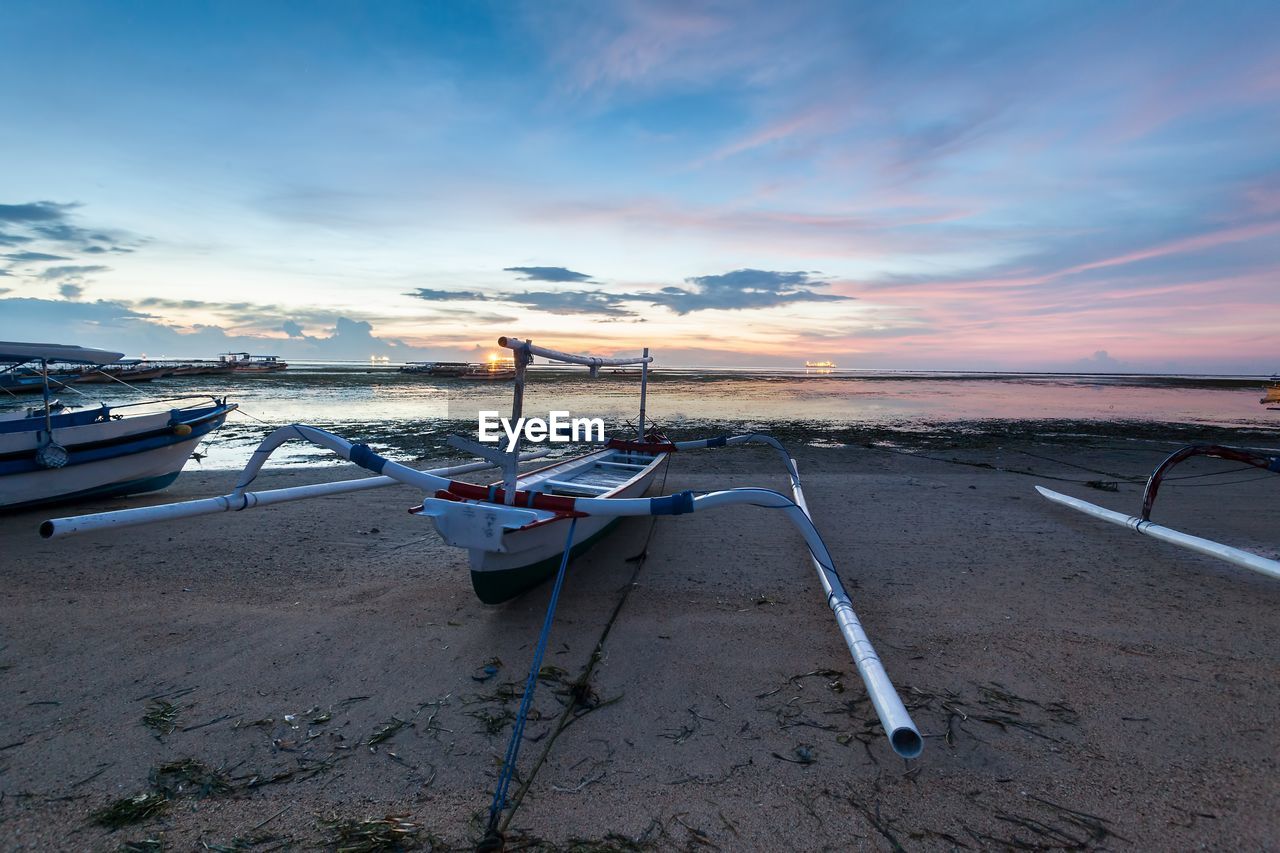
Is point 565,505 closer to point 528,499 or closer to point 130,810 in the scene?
point 528,499

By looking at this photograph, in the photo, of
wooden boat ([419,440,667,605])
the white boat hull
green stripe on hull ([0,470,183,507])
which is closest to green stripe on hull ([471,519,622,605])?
wooden boat ([419,440,667,605])

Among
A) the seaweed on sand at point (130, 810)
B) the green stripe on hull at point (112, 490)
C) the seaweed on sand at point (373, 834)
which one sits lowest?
the seaweed on sand at point (130, 810)

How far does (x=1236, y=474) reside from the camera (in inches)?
514

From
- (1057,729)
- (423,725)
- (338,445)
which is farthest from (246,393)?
(1057,729)

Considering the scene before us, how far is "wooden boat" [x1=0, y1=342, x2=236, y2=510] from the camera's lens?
877 centimetres

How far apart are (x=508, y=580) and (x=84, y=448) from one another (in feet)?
29.6

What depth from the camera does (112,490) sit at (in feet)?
33.2

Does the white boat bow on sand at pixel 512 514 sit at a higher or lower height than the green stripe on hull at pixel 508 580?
higher

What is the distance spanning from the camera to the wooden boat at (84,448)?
8766 mm

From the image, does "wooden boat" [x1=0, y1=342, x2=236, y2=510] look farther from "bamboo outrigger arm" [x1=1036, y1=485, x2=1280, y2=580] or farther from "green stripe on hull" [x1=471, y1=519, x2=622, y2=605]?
"bamboo outrigger arm" [x1=1036, y1=485, x2=1280, y2=580]

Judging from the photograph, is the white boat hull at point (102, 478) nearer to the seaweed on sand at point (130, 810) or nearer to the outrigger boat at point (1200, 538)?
the seaweed on sand at point (130, 810)

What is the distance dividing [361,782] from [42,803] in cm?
165

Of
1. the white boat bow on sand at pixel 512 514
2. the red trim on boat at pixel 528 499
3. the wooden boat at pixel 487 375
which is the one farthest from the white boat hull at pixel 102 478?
the wooden boat at pixel 487 375

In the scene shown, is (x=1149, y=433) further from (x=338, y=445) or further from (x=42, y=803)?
(x=42, y=803)
